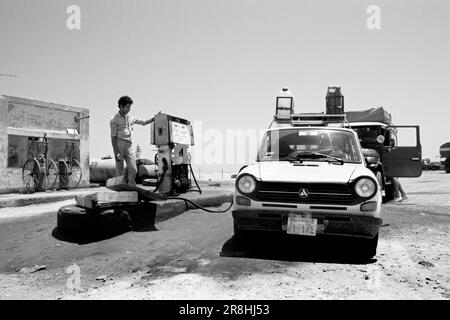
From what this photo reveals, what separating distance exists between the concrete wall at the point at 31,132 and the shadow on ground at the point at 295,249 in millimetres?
10865

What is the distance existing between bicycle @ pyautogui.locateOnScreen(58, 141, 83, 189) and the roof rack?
35.4 ft

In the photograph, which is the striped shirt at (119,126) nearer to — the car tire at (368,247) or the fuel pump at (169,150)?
the fuel pump at (169,150)

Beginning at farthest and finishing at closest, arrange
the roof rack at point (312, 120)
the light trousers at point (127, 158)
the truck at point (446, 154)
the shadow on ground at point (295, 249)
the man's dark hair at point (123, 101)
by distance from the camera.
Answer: the truck at point (446, 154), the light trousers at point (127, 158), the man's dark hair at point (123, 101), the roof rack at point (312, 120), the shadow on ground at point (295, 249)

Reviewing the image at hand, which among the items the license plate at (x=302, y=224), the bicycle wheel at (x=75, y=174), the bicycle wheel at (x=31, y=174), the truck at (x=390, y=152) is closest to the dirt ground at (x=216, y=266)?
the license plate at (x=302, y=224)

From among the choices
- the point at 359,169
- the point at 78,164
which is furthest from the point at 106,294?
the point at 78,164

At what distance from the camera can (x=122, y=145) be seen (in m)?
7.02

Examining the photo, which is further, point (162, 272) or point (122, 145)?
point (122, 145)

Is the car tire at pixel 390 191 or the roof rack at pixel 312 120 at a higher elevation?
the roof rack at pixel 312 120

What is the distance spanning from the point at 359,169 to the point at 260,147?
168 centimetres

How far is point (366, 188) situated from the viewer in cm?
413

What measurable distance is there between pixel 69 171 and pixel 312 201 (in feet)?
42.7

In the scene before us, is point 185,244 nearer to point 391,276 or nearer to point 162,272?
point 162,272

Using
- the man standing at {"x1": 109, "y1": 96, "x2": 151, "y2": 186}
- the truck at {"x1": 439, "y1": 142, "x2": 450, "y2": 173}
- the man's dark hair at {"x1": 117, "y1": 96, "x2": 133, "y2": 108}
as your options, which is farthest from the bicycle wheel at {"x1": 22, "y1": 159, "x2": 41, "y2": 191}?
the truck at {"x1": 439, "y1": 142, "x2": 450, "y2": 173}

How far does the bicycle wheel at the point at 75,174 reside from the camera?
49.2ft
